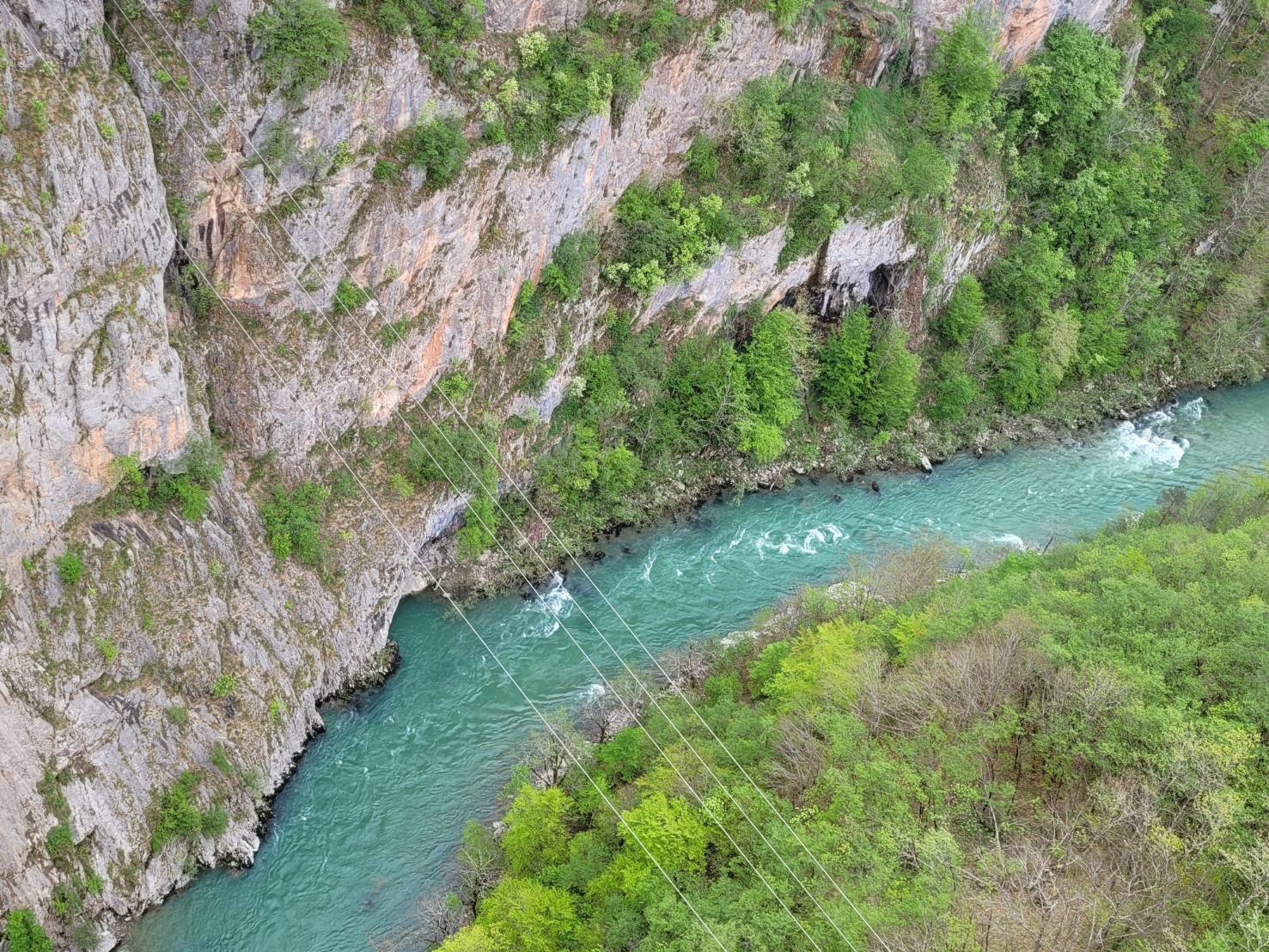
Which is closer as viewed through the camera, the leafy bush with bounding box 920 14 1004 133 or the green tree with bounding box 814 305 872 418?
the leafy bush with bounding box 920 14 1004 133

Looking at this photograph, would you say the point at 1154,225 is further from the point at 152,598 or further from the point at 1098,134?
the point at 152,598

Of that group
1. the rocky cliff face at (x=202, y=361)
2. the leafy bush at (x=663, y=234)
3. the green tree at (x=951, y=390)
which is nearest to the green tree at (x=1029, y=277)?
the green tree at (x=951, y=390)

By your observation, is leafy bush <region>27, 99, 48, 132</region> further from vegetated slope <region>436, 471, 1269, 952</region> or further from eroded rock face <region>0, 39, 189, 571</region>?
vegetated slope <region>436, 471, 1269, 952</region>

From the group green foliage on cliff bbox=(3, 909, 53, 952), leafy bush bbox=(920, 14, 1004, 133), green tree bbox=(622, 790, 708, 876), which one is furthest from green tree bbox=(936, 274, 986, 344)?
green foliage on cliff bbox=(3, 909, 53, 952)

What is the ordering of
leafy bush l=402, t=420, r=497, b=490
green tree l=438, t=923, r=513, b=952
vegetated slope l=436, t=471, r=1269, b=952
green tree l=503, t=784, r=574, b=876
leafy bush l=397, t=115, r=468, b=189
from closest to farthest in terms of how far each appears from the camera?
vegetated slope l=436, t=471, r=1269, b=952 < green tree l=438, t=923, r=513, b=952 < green tree l=503, t=784, r=574, b=876 < leafy bush l=397, t=115, r=468, b=189 < leafy bush l=402, t=420, r=497, b=490

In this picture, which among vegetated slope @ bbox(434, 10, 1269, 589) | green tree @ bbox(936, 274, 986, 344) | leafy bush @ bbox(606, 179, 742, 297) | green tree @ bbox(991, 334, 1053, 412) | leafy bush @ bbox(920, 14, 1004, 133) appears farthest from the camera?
green tree @ bbox(991, 334, 1053, 412)

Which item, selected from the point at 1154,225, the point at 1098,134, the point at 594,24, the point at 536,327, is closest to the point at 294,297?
the point at 536,327

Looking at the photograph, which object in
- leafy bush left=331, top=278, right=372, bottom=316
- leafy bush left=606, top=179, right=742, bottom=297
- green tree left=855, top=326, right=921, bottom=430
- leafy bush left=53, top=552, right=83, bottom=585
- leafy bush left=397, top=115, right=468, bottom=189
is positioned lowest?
green tree left=855, top=326, right=921, bottom=430
